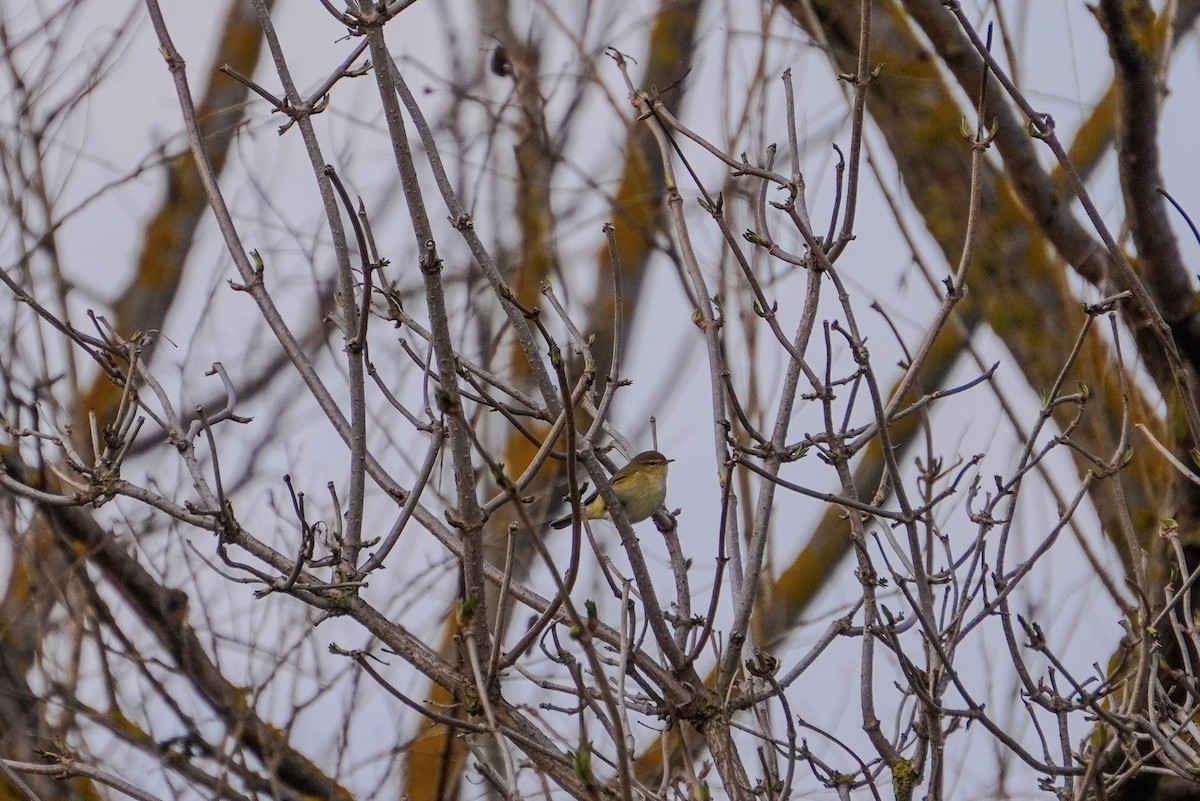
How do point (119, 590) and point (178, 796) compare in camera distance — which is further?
point (119, 590)

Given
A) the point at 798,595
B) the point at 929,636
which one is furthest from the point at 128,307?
the point at 929,636

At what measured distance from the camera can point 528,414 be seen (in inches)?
102

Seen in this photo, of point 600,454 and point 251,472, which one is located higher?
point 251,472

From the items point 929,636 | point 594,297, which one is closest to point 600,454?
point 929,636

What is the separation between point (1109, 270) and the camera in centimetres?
391

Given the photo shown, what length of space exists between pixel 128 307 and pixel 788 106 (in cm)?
693

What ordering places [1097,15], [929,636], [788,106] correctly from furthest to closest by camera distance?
[1097,15]
[788,106]
[929,636]

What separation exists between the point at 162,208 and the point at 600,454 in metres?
7.08

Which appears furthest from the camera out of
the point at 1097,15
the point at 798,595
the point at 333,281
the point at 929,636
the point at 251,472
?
the point at 798,595

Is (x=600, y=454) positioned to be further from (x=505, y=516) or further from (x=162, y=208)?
(x=162, y=208)

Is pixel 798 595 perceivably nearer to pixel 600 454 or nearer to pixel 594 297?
pixel 594 297

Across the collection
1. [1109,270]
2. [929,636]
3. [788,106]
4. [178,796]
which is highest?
[1109,270]

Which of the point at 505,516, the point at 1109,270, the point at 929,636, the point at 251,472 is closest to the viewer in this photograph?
the point at 929,636

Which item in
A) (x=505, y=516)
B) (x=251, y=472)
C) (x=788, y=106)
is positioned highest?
(x=505, y=516)
